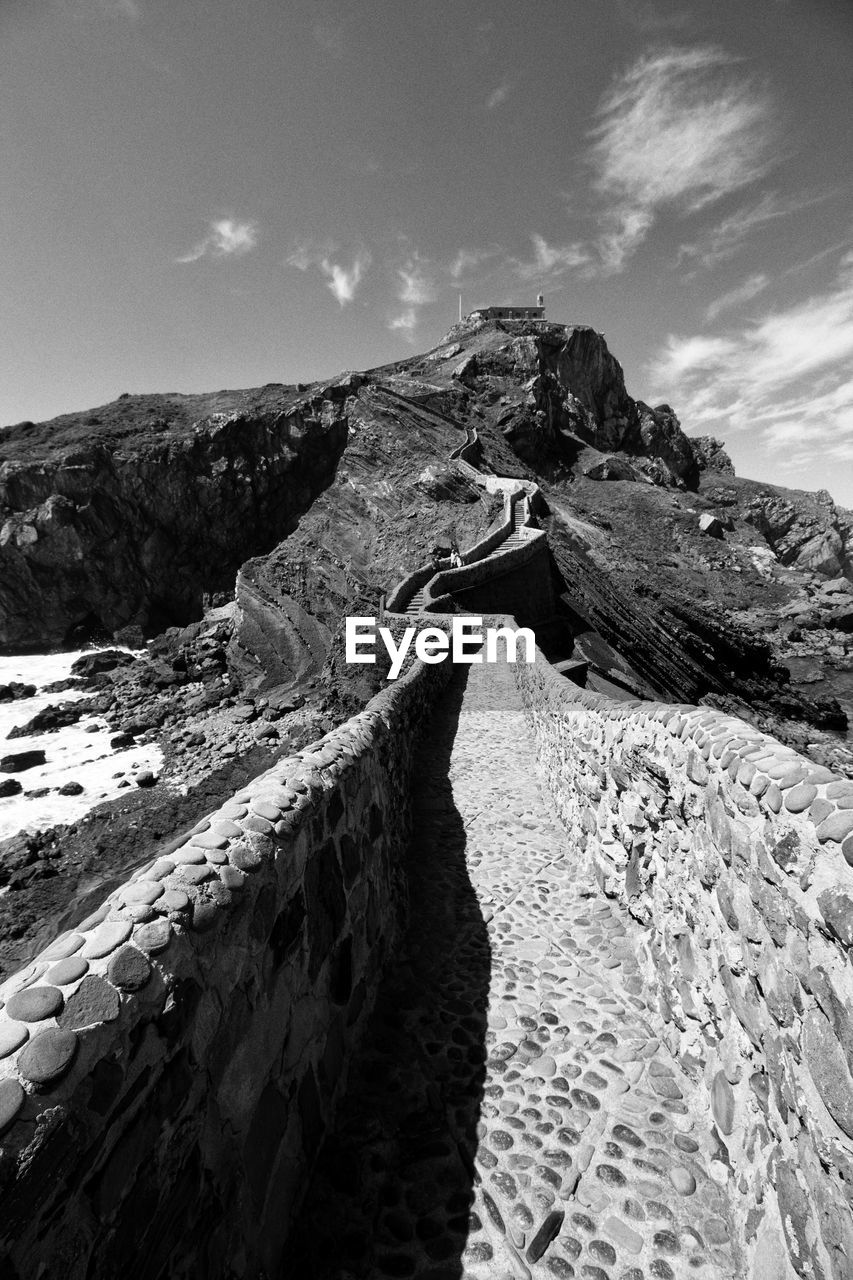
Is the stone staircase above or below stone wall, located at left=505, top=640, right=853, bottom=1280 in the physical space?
above

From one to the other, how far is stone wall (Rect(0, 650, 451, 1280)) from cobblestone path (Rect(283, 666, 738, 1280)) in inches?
12.5

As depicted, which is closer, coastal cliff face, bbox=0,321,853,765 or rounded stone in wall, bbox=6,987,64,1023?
rounded stone in wall, bbox=6,987,64,1023

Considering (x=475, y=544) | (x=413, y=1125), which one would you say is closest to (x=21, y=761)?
(x=475, y=544)

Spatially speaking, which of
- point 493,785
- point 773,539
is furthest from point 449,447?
point 773,539

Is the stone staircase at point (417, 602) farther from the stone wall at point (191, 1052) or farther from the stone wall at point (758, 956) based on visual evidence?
the stone wall at point (191, 1052)

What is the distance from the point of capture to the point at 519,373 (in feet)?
202

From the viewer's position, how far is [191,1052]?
6.59ft

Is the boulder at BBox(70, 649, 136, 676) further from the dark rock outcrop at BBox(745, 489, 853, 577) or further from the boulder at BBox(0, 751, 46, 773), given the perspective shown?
the dark rock outcrop at BBox(745, 489, 853, 577)

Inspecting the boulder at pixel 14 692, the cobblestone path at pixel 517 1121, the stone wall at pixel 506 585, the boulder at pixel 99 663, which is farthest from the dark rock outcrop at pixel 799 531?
the cobblestone path at pixel 517 1121

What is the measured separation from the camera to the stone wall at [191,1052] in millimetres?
1427

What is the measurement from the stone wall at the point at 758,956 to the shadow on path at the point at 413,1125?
1.21 metres

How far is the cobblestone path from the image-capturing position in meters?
2.48

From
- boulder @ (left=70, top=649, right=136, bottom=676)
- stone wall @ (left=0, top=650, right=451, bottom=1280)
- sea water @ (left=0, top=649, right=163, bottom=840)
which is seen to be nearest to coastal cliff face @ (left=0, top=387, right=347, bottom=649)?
boulder @ (left=70, top=649, right=136, bottom=676)

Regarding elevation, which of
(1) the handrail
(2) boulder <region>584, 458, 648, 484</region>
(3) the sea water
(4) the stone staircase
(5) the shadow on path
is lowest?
(3) the sea water
